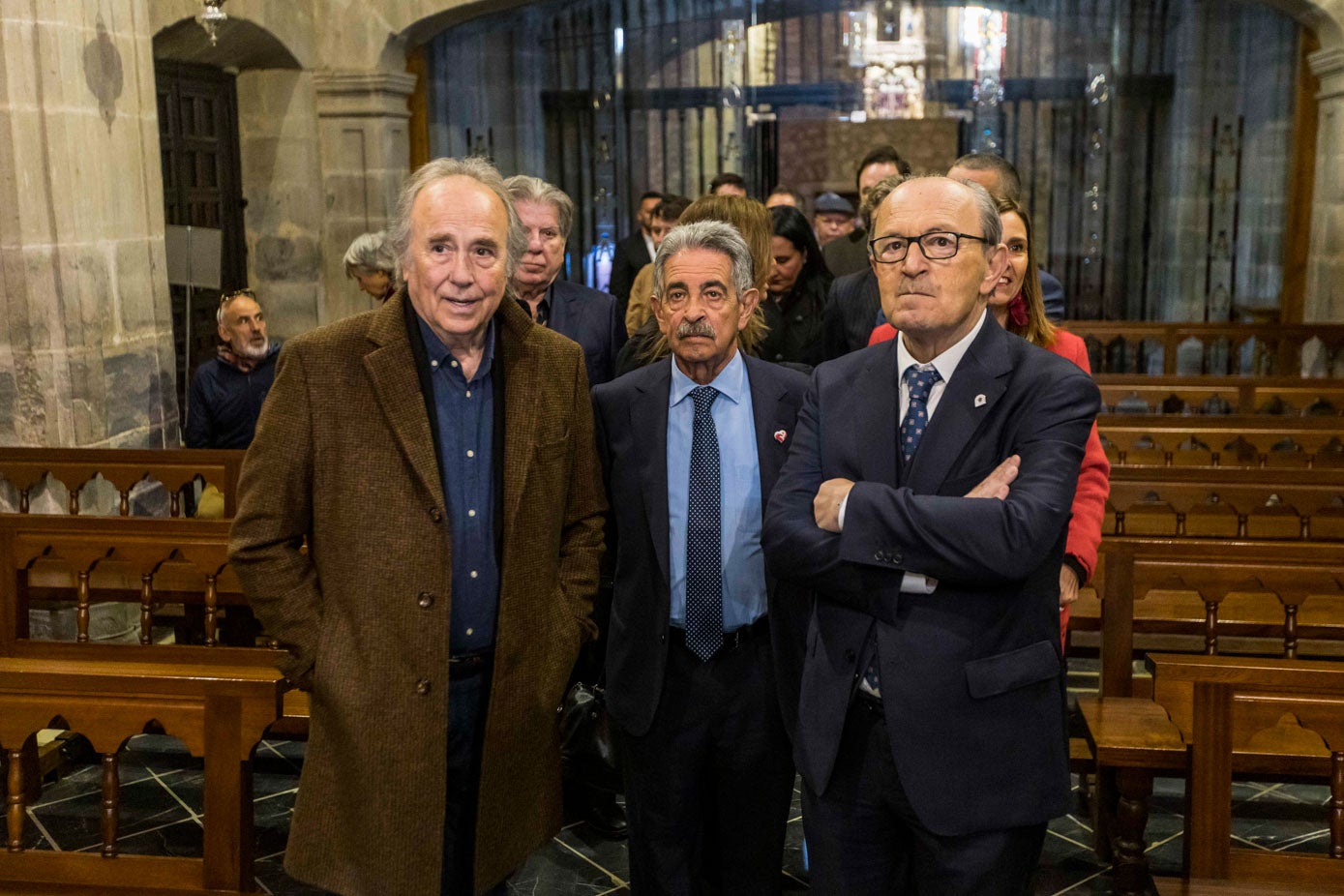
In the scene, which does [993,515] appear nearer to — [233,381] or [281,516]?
[281,516]

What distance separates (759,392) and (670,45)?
10885mm

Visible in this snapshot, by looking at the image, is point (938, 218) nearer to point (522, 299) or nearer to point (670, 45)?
point (522, 299)

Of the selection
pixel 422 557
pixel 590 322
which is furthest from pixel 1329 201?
pixel 422 557

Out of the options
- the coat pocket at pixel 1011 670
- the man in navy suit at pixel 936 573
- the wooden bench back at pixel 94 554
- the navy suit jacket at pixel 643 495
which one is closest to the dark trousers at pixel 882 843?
the man in navy suit at pixel 936 573

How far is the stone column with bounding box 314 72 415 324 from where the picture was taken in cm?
885

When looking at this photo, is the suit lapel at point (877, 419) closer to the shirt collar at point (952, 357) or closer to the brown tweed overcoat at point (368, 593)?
the shirt collar at point (952, 357)

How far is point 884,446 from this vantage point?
2.17 metres

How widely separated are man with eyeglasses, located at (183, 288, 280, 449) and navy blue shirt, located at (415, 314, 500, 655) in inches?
129

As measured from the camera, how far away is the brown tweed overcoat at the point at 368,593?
2193mm

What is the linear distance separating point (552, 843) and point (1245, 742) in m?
1.85

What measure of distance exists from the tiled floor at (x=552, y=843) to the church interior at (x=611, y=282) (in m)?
0.02

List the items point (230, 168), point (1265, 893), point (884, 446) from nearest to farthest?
point (884, 446) → point (1265, 893) → point (230, 168)

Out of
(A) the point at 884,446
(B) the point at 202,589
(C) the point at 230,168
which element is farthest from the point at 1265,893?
(C) the point at 230,168

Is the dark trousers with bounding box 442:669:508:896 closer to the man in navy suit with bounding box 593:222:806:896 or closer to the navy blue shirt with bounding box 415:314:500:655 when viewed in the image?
the navy blue shirt with bounding box 415:314:500:655
